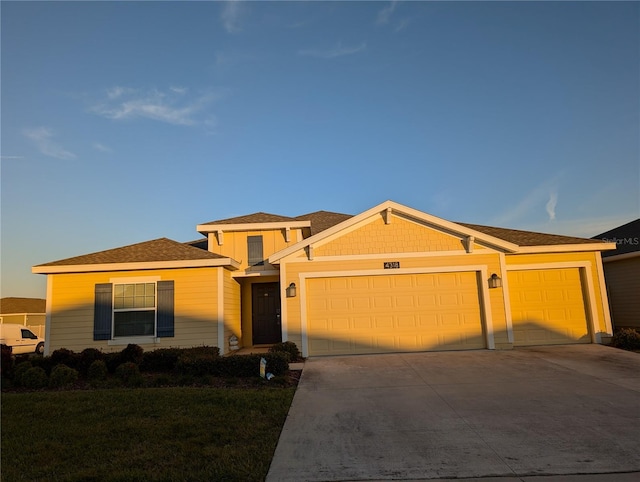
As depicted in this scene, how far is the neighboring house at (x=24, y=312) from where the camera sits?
26.0 metres

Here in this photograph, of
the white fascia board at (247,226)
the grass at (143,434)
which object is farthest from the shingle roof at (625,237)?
the grass at (143,434)

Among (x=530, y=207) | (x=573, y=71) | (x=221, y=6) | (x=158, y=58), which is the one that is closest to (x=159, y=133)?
(x=158, y=58)

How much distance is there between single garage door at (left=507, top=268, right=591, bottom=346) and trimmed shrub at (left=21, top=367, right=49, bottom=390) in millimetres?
12326

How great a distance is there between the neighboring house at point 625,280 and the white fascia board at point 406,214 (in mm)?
4786

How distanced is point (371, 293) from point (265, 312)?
4.97 metres

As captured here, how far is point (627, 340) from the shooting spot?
36.2 ft

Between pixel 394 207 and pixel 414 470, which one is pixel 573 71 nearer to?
pixel 394 207

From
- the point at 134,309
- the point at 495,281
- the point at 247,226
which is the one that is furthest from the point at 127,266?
the point at 495,281

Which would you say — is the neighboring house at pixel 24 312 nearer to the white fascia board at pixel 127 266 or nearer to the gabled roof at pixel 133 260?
the white fascia board at pixel 127 266

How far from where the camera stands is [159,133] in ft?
46.9

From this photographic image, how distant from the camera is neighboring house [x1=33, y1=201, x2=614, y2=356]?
38.1 feet

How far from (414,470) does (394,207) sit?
875 centimetres

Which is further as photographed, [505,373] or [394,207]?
[394,207]

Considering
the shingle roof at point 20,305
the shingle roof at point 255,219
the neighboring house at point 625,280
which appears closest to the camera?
the neighboring house at point 625,280
